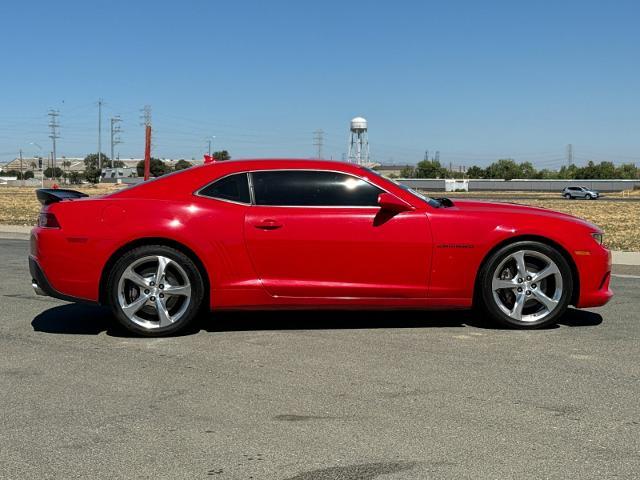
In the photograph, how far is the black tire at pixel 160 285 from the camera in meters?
5.73

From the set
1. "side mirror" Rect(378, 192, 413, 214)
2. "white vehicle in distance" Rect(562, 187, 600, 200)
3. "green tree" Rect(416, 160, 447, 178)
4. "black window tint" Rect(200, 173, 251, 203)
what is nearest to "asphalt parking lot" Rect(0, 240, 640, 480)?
"side mirror" Rect(378, 192, 413, 214)

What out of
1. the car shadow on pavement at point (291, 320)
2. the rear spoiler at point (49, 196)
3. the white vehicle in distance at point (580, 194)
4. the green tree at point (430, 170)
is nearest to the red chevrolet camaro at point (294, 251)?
the rear spoiler at point (49, 196)

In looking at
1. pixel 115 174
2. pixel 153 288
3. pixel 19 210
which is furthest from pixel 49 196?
pixel 115 174

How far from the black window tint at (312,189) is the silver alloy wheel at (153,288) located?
92 centimetres

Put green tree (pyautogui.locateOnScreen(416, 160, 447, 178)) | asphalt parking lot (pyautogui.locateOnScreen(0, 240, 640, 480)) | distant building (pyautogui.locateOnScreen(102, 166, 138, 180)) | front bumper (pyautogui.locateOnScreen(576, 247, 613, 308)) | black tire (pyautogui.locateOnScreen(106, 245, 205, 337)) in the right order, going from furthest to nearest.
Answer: green tree (pyautogui.locateOnScreen(416, 160, 447, 178))
distant building (pyautogui.locateOnScreen(102, 166, 138, 180))
front bumper (pyautogui.locateOnScreen(576, 247, 613, 308))
black tire (pyautogui.locateOnScreen(106, 245, 205, 337))
asphalt parking lot (pyautogui.locateOnScreen(0, 240, 640, 480))

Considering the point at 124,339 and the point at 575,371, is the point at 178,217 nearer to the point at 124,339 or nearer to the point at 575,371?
the point at 124,339

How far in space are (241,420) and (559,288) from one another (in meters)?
3.33

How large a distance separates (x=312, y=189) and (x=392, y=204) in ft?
2.27

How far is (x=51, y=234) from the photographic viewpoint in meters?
5.81

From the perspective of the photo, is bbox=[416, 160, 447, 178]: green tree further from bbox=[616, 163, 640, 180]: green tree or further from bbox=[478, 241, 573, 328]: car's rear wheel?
bbox=[478, 241, 573, 328]: car's rear wheel

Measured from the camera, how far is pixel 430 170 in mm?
144000

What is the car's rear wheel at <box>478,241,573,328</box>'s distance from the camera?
590 cm

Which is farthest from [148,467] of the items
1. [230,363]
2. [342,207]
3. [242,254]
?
[342,207]

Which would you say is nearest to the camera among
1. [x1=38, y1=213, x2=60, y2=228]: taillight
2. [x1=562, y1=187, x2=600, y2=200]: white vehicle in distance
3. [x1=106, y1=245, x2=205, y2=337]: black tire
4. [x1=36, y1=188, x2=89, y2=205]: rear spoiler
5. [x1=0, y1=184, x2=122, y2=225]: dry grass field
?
[x1=106, y1=245, x2=205, y2=337]: black tire
